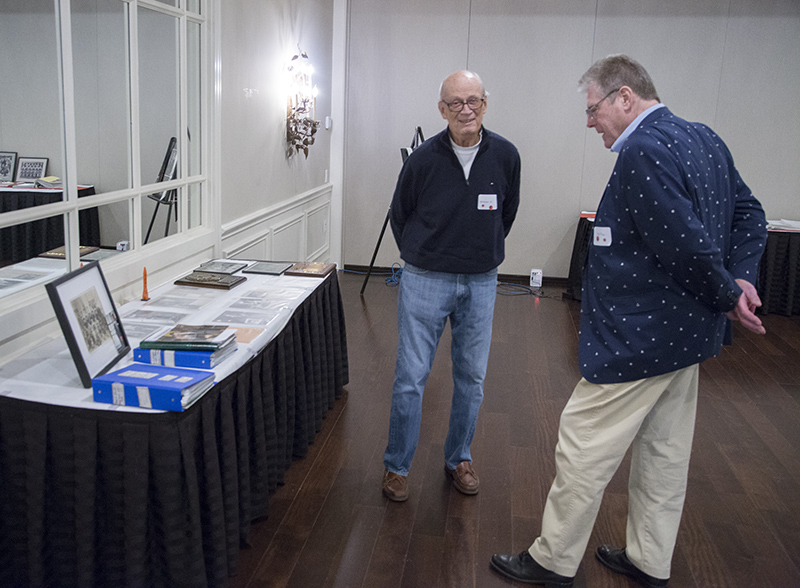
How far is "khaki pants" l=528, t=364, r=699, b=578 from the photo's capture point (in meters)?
1.88

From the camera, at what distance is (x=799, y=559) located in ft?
7.45

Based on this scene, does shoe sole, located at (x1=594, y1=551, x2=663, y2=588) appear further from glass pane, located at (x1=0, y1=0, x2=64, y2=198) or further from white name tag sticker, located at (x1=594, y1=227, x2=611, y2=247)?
glass pane, located at (x1=0, y1=0, x2=64, y2=198)

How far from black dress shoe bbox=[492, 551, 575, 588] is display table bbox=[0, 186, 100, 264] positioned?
1.79 meters

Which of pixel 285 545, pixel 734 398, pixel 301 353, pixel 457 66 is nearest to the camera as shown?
pixel 285 545

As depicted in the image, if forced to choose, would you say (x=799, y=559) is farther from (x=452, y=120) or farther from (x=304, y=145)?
(x=304, y=145)

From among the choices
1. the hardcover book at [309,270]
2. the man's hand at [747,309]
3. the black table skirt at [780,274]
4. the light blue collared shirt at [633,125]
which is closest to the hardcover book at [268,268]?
the hardcover book at [309,270]

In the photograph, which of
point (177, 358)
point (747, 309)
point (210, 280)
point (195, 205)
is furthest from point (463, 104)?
point (195, 205)

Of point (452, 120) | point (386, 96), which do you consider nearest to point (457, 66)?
point (386, 96)

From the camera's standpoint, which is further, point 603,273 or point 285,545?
point 285,545

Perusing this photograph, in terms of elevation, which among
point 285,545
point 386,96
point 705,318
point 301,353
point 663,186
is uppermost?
point 386,96

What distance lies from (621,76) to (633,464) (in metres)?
1.13

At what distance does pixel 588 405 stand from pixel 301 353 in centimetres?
127

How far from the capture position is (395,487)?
2557 millimetres

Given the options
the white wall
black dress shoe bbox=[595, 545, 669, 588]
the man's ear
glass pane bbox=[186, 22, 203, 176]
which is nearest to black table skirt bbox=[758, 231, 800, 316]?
the white wall
